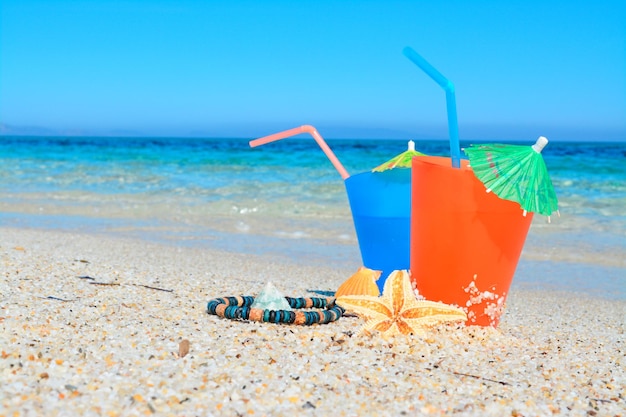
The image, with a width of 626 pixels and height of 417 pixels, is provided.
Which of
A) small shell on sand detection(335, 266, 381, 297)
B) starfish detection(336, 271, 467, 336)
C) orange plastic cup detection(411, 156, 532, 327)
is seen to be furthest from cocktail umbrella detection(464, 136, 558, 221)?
small shell on sand detection(335, 266, 381, 297)

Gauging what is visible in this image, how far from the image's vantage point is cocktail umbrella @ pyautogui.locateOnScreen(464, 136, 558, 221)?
2.34 meters

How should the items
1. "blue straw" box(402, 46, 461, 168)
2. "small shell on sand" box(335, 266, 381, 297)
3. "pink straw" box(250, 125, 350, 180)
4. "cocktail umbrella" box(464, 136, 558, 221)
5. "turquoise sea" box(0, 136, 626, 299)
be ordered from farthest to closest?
"turquoise sea" box(0, 136, 626, 299)
"pink straw" box(250, 125, 350, 180)
"small shell on sand" box(335, 266, 381, 297)
"blue straw" box(402, 46, 461, 168)
"cocktail umbrella" box(464, 136, 558, 221)

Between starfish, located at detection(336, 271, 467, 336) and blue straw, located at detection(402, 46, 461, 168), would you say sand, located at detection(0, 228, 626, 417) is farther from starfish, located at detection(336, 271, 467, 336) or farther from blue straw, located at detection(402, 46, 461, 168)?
blue straw, located at detection(402, 46, 461, 168)

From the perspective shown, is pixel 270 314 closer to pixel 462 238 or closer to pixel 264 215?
pixel 462 238

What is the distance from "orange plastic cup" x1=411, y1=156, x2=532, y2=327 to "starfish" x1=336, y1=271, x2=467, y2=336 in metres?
0.12

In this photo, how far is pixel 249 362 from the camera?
2047 mm

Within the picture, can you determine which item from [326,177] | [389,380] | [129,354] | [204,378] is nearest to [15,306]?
[129,354]

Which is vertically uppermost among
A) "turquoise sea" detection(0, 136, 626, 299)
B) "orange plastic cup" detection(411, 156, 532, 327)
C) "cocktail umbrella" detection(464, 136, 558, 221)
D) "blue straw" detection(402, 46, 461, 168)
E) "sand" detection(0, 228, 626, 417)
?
"blue straw" detection(402, 46, 461, 168)

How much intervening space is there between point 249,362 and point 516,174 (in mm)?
1137

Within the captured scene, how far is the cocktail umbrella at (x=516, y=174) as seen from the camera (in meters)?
2.34

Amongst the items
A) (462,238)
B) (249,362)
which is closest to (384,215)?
(462,238)

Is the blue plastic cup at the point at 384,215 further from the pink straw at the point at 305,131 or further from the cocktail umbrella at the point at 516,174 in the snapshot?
the cocktail umbrella at the point at 516,174

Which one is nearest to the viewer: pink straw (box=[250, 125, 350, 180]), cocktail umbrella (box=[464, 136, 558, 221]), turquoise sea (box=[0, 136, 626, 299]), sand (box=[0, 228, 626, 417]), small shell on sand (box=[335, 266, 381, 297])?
sand (box=[0, 228, 626, 417])

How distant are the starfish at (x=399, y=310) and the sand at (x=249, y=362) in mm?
52
